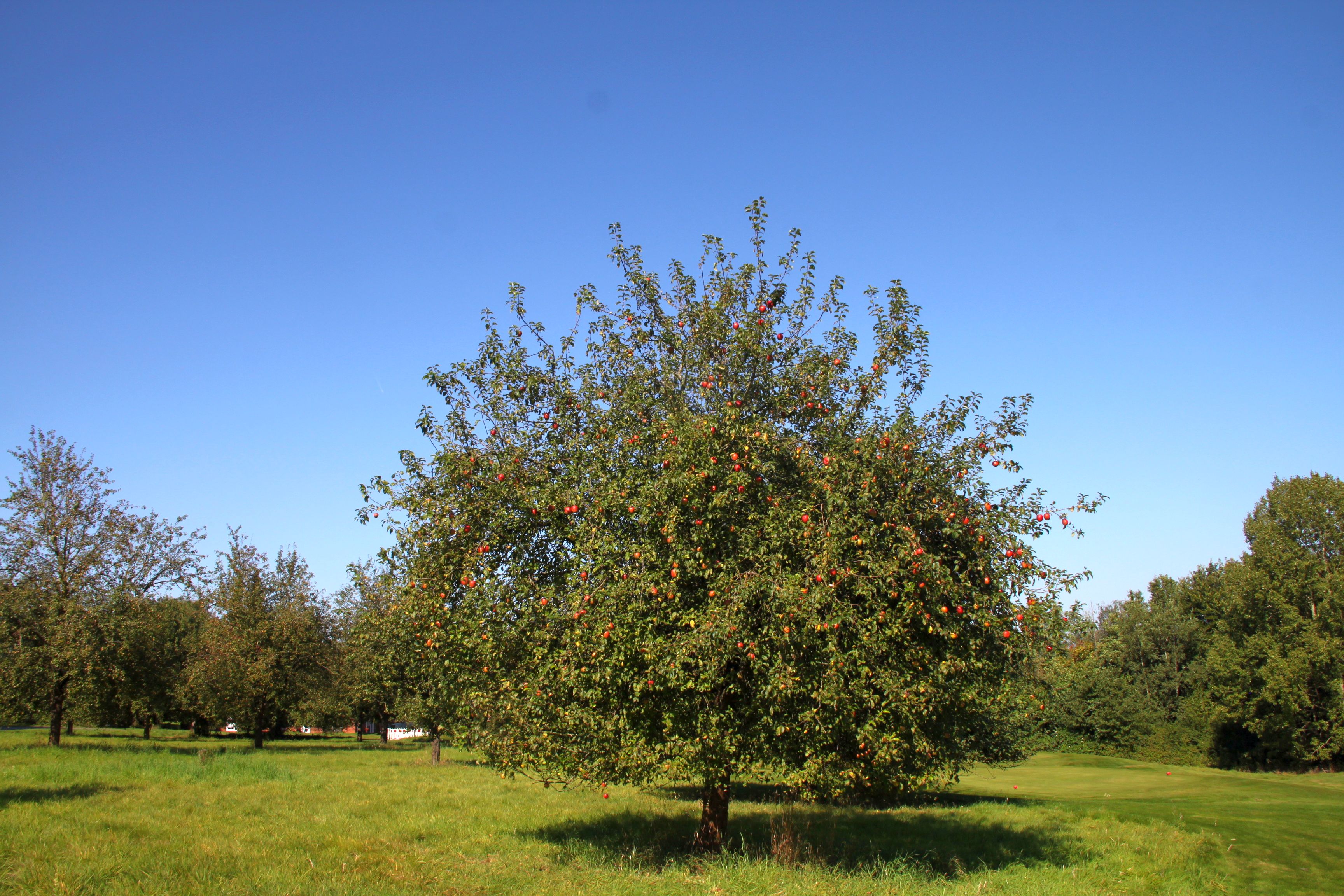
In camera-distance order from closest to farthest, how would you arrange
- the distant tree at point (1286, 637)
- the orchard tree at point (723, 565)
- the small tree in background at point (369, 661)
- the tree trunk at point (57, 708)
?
the orchard tree at point (723, 565), the small tree in background at point (369, 661), the tree trunk at point (57, 708), the distant tree at point (1286, 637)

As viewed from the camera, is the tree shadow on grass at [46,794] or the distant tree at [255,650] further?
the distant tree at [255,650]

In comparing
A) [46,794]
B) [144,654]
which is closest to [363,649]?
[144,654]

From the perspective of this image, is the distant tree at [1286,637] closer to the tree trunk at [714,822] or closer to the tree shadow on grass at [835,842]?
the tree shadow on grass at [835,842]

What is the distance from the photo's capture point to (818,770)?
12.0 m

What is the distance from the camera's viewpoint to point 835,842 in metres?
18.6

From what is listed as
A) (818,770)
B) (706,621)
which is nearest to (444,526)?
(706,621)

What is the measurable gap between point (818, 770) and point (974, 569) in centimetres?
441

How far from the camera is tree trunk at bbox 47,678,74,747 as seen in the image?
109ft

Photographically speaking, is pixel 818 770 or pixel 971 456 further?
pixel 971 456

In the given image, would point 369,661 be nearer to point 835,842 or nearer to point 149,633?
point 149,633

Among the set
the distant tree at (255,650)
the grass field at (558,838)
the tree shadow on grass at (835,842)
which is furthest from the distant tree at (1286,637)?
the distant tree at (255,650)

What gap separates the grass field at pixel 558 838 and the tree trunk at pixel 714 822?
0.60 meters

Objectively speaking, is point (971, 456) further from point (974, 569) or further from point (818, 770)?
point (818, 770)

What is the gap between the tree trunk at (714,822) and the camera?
51.0 ft
